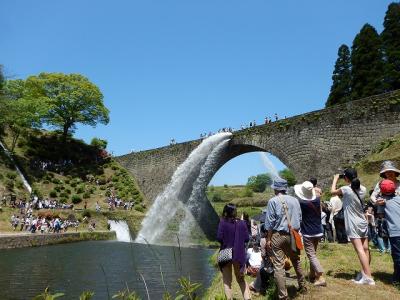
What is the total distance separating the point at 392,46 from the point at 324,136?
14.4m

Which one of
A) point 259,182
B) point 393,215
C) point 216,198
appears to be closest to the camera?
point 393,215

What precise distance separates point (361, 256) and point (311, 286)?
0.85m

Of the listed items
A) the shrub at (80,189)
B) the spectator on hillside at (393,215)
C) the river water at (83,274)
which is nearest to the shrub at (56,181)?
the shrub at (80,189)

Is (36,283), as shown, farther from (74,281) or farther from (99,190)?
(99,190)

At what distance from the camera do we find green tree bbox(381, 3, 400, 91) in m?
28.6

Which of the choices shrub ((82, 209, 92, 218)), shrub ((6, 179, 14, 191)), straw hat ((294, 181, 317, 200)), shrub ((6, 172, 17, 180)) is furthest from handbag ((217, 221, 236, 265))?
shrub ((6, 172, 17, 180))

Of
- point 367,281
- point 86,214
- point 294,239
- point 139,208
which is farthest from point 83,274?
point 139,208

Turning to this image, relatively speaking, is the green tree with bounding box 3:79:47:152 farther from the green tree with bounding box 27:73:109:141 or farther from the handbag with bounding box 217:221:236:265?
the handbag with bounding box 217:221:236:265

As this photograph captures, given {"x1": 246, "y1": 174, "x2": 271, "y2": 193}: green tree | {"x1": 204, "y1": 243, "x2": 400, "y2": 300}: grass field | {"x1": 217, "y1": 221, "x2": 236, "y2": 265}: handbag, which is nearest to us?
{"x1": 204, "y1": 243, "x2": 400, "y2": 300}: grass field

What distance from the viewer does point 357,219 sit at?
5738 millimetres

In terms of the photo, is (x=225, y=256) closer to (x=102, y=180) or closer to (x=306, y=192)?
(x=306, y=192)

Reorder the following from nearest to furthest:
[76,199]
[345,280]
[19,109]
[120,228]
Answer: [345,280], [120,228], [76,199], [19,109]

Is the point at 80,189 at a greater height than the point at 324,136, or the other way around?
the point at 324,136

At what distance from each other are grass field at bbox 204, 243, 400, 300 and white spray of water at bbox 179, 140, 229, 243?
65.5 ft
